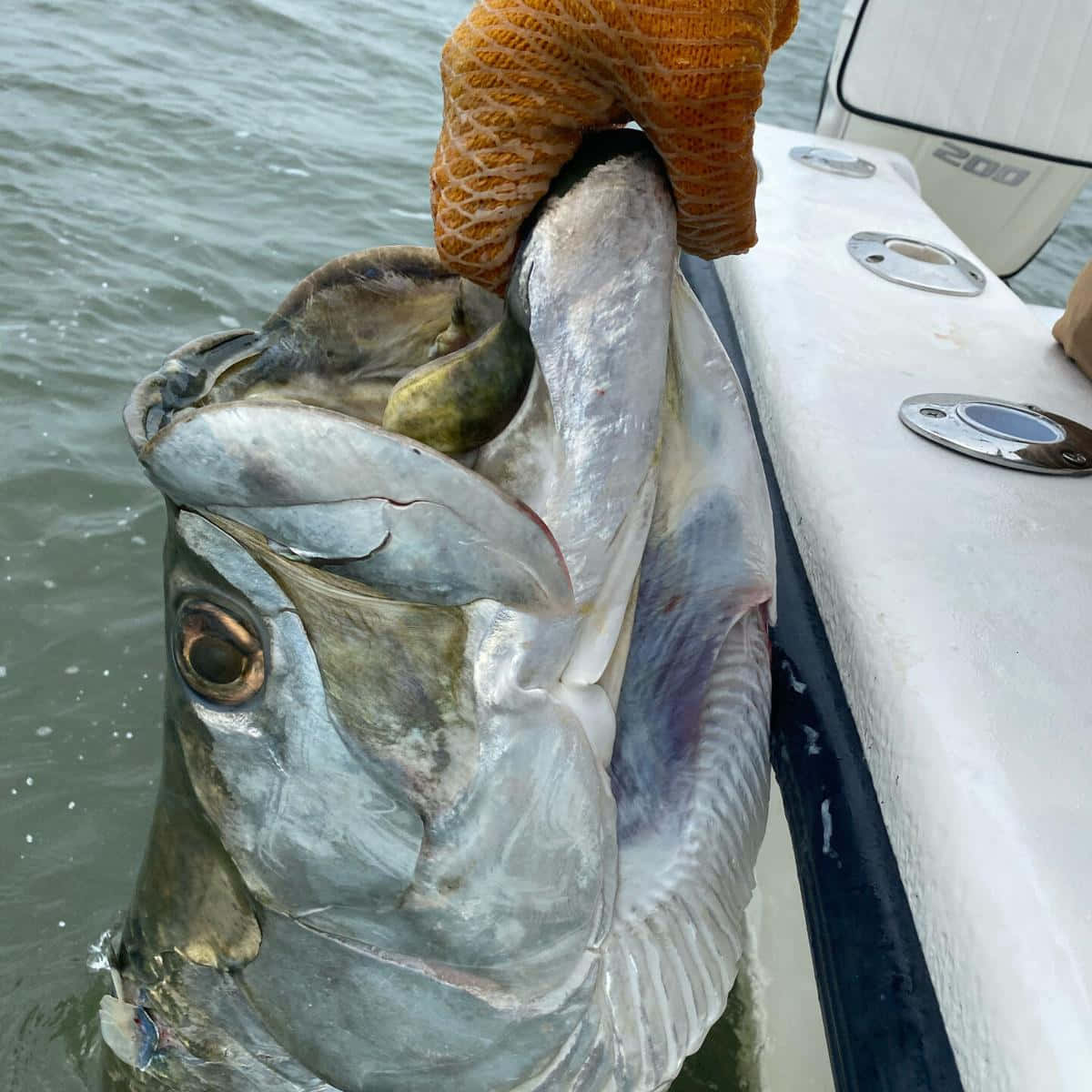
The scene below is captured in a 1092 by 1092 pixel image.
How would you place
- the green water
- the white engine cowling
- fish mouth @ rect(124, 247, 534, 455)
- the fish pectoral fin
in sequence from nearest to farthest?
the fish pectoral fin < fish mouth @ rect(124, 247, 534, 455) < the green water < the white engine cowling

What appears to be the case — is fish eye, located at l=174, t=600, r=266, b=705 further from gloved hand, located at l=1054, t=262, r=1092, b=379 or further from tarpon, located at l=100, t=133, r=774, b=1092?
gloved hand, located at l=1054, t=262, r=1092, b=379

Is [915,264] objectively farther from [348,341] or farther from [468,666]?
[468,666]

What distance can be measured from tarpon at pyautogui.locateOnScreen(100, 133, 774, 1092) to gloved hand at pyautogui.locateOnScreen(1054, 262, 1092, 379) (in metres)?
1.12

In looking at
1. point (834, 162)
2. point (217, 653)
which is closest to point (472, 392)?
point (217, 653)

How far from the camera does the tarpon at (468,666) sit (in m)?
0.98

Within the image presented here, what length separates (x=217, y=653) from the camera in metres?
1.14

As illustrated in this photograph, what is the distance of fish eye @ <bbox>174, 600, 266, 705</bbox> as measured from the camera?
1.13 m

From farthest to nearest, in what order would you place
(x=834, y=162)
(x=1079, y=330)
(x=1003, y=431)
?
(x=834, y=162)
(x=1079, y=330)
(x=1003, y=431)

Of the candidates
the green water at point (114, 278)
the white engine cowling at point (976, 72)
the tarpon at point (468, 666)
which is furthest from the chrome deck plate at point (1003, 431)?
the white engine cowling at point (976, 72)

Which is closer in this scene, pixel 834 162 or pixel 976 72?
pixel 834 162

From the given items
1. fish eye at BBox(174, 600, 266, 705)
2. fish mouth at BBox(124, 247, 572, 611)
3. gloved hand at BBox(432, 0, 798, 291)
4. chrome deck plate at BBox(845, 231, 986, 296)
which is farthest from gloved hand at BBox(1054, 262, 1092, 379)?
fish eye at BBox(174, 600, 266, 705)

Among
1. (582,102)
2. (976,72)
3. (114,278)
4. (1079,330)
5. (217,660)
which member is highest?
(582,102)

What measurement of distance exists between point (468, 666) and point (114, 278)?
14.8 feet

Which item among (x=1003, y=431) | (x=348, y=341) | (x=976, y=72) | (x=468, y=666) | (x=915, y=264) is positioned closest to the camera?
(x=468, y=666)
